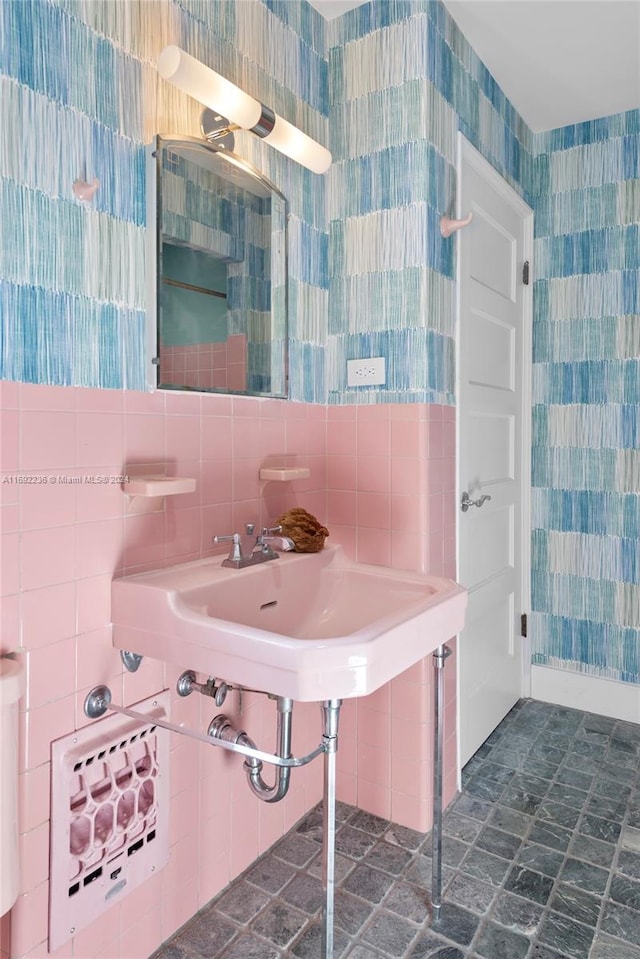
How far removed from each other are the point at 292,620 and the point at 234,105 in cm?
122

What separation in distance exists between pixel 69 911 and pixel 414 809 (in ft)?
3.31

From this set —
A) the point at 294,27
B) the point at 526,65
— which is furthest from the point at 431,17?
the point at 526,65

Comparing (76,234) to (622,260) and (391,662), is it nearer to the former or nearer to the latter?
(391,662)

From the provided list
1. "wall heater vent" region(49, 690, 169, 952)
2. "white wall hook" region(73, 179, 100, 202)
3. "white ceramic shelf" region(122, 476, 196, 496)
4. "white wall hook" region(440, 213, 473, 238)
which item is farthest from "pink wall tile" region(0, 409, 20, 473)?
"white wall hook" region(440, 213, 473, 238)

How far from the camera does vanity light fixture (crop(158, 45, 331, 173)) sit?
4.13ft

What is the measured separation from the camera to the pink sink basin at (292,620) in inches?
40.5

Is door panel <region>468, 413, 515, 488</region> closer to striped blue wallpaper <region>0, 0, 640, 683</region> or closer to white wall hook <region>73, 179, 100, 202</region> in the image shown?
striped blue wallpaper <region>0, 0, 640, 683</region>

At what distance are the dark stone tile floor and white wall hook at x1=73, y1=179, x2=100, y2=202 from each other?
59.5 inches

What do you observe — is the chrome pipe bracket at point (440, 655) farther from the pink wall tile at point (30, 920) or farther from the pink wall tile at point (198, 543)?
the pink wall tile at point (30, 920)

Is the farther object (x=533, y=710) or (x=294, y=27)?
(x=533, y=710)

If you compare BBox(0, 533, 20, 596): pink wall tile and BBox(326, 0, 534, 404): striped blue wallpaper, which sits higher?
BBox(326, 0, 534, 404): striped blue wallpaper

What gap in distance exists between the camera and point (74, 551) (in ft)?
3.99

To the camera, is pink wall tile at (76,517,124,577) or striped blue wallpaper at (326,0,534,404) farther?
striped blue wallpaper at (326,0,534,404)

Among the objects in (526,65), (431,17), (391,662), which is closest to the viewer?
(391,662)
